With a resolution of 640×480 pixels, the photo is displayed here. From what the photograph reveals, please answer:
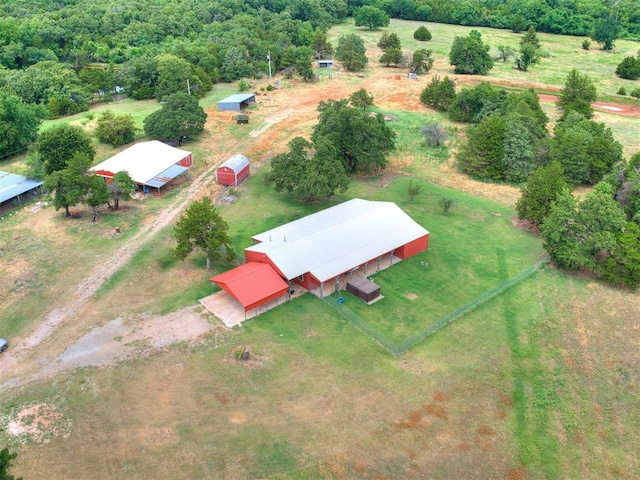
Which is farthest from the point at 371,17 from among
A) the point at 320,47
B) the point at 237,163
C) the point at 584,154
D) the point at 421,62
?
the point at 237,163

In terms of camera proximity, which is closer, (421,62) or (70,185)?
(70,185)

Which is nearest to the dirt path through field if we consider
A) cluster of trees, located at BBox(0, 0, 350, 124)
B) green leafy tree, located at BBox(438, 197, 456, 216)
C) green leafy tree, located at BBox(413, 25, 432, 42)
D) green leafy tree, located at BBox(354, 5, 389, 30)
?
green leafy tree, located at BBox(438, 197, 456, 216)

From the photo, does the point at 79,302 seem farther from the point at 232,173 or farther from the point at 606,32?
the point at 606,32

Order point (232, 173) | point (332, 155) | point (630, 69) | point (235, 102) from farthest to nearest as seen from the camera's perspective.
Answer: point (630, 69)
point (235, 102)
point (232, 173)
point (332, 155)

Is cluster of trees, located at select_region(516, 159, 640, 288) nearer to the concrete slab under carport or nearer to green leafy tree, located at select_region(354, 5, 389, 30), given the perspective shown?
the concrete slab under carport

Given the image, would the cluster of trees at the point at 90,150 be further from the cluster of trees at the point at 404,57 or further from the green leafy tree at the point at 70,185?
the cluster of trees at the point at 404,57

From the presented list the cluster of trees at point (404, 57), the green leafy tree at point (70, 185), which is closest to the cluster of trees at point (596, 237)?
the green leafy tree at point (70, 185)
